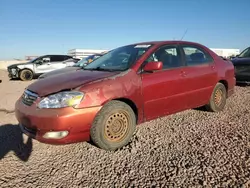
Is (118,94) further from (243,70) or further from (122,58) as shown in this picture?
(243,70)

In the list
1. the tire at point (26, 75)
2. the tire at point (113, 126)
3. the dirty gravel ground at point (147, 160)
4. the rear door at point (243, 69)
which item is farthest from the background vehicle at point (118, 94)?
the tire at point (26, 75)

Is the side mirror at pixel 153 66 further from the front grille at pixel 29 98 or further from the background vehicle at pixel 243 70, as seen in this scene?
the background vehicle at pixel 243 70

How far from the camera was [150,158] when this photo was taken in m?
2.69

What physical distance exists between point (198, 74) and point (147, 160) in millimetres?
2120

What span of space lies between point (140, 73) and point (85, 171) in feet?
5.25

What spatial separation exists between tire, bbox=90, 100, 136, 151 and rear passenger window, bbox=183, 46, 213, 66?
1684 millimetres

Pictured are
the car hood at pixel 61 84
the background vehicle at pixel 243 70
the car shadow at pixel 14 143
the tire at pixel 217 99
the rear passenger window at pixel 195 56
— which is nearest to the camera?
the car hood at pixel 61 84

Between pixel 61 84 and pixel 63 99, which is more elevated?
pixel 61 84

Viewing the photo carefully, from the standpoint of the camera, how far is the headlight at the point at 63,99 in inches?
103

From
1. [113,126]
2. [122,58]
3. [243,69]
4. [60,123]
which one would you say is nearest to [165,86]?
[122,58]

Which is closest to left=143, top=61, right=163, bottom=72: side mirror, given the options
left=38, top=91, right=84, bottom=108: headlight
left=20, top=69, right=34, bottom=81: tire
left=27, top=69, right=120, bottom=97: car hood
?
left=27, top=69, right=120, bottom=97: car hood

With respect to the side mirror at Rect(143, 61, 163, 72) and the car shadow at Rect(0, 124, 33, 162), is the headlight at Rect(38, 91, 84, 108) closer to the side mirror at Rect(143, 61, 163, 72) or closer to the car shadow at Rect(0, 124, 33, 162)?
the car shadow at Rect(0, 124, 33, 162)

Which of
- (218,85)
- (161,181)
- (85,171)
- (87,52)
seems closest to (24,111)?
(85,171)

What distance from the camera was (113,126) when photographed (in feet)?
9.75
